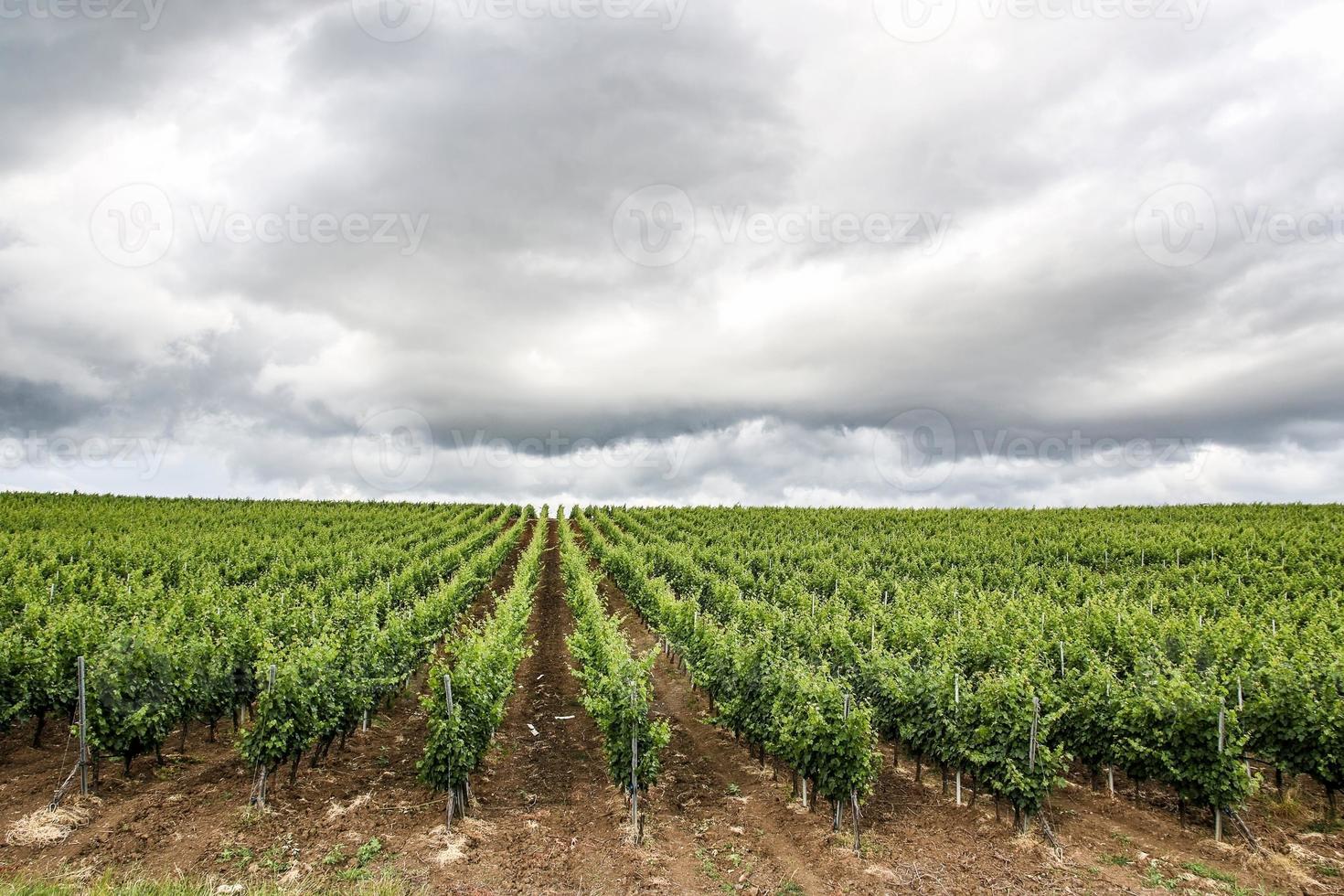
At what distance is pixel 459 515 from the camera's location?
66812 millimetres

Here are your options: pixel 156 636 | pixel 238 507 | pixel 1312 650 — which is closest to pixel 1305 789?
pixel 1312 650

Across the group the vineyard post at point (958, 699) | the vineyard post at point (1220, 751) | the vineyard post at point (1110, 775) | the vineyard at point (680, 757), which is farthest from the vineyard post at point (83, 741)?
the vineyard post at point (1220, 751)

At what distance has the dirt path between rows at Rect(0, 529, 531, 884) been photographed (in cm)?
989

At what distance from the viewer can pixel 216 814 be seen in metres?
11.4

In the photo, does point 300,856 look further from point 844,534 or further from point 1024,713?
point 844,534

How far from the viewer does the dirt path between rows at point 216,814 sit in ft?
32.4

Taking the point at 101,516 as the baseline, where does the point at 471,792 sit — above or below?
below

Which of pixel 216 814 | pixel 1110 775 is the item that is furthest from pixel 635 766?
pixel 1110 775

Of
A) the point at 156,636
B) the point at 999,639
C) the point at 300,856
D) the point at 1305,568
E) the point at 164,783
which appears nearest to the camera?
the point at 300,856

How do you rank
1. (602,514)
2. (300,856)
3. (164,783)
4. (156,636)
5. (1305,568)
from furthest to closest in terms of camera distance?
1. (602,514)
2. (1305,568)
3. (156,636)
4. (164,783)
5. (300,856)

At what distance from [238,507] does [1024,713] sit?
230 ft

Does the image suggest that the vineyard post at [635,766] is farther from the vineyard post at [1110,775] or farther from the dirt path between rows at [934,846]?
the vineyard post at [1110,775]

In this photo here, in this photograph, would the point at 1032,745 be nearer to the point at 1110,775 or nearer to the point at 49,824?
the point at 1110,775

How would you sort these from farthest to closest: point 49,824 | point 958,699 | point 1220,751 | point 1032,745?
point 958,699, point 1032,745, point 1220,751, point 49,824
